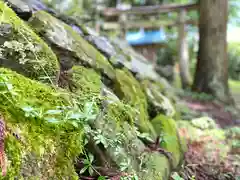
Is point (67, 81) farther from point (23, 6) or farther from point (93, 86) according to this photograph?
point (23, 6)

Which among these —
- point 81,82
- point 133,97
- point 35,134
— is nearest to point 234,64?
point 133,97

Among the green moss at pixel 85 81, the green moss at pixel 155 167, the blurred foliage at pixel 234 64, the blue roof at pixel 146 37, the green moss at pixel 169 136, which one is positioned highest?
the green moss at pixel 85 81

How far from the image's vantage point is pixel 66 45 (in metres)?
3.08

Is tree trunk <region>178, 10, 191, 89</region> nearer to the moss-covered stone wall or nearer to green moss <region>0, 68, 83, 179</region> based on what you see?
the moss-covered stone wall

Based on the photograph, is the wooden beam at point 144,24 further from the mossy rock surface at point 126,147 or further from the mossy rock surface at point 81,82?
the mossy rock surface at point 126,147

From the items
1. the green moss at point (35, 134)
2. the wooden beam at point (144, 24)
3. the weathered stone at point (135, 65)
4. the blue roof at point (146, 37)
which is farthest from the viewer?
the blue roof at point (146, 37)

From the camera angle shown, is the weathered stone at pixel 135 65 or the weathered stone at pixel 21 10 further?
the weathered stone at pixel 135 65

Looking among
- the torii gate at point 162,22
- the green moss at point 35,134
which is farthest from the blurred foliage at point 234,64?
the green moss at point 35,134

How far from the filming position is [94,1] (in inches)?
502

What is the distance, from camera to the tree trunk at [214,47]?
28.1 ft

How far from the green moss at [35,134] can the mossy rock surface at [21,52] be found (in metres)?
0.33

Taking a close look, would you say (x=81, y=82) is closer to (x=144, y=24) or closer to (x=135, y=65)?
(x=135, y=65)

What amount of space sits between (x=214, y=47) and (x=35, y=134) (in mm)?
7612

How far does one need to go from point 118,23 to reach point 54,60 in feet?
32.4
